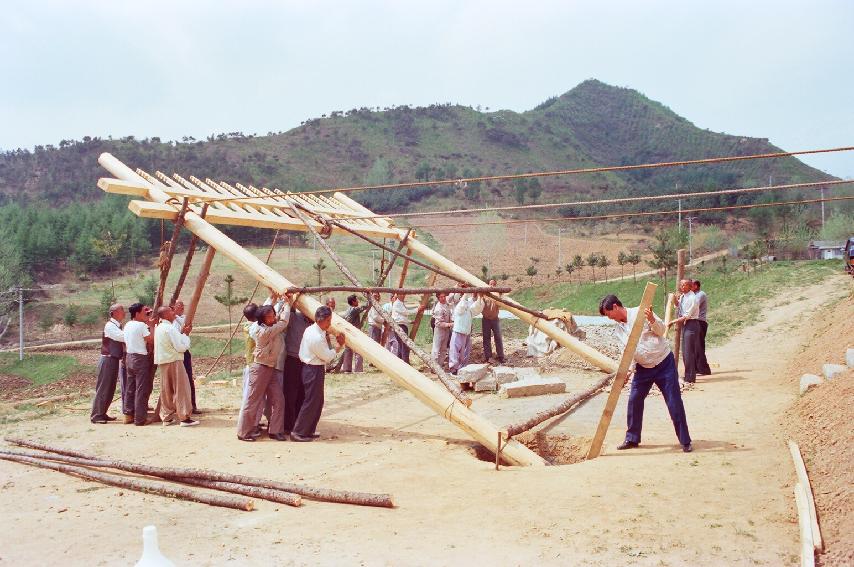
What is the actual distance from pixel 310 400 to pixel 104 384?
2961 millimetres

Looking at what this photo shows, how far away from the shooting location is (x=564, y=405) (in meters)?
8.56

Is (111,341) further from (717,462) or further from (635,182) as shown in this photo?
(635,182)

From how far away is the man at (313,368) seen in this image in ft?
25.1

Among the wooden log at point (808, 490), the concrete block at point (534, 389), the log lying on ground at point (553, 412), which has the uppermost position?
the wooden log at point (808, 490)

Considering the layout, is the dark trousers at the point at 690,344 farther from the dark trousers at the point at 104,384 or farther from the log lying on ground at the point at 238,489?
the dark trousers at the point at 104,384

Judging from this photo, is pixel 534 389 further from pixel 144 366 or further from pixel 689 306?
pixel 144 366

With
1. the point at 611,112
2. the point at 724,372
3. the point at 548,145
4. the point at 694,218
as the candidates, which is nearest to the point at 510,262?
the point at 694,218

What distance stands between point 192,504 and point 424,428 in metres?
3.42

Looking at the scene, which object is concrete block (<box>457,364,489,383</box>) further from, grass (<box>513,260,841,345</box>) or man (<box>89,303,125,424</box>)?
grass (<box>513,260,841,345</box>)

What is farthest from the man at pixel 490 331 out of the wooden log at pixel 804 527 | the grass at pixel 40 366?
the grass at pixel 40 366

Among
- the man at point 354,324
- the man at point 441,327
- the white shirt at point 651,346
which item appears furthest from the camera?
the man at point 441,327

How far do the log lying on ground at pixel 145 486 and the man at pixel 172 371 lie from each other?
6.17ft

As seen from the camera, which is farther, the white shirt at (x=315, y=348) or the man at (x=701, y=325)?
the man at (x=701, y=325)

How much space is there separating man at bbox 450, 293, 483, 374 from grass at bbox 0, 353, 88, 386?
35.1ft
